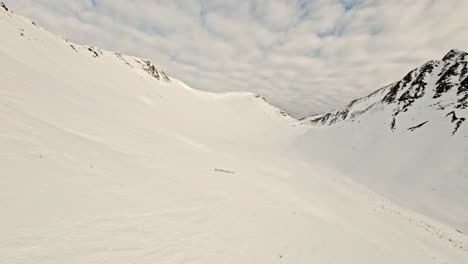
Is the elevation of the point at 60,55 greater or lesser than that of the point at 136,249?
greater

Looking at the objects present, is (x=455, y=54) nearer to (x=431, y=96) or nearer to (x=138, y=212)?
(x=431, y=96)

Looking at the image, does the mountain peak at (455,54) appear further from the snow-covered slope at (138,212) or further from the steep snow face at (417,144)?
the snow-covered slope at (138,212)

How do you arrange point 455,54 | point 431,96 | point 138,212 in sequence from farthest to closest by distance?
point 455,54 → point 431,96 → point 138,212

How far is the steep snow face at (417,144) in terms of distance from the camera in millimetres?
32759

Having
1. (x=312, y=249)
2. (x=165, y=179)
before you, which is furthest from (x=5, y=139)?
(x=312, y=249)

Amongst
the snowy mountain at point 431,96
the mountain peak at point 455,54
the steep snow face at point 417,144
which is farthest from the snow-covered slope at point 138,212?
the mountain peak at point 455,54

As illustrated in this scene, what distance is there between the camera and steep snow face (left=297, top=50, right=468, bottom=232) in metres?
32.8

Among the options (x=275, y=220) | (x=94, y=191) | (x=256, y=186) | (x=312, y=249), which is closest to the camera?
(x=94, y=191)

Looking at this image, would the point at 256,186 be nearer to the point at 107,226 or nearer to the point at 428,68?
the point at 107,226

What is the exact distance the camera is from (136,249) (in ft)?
21.9

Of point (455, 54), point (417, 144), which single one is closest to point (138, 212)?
point (417, 144)

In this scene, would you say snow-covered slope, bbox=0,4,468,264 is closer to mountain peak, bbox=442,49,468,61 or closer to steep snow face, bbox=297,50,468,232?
steep snow face, bbox=297,50,468,232

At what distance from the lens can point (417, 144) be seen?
43188mm

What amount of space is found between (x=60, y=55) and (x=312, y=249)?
4717 centimetres
